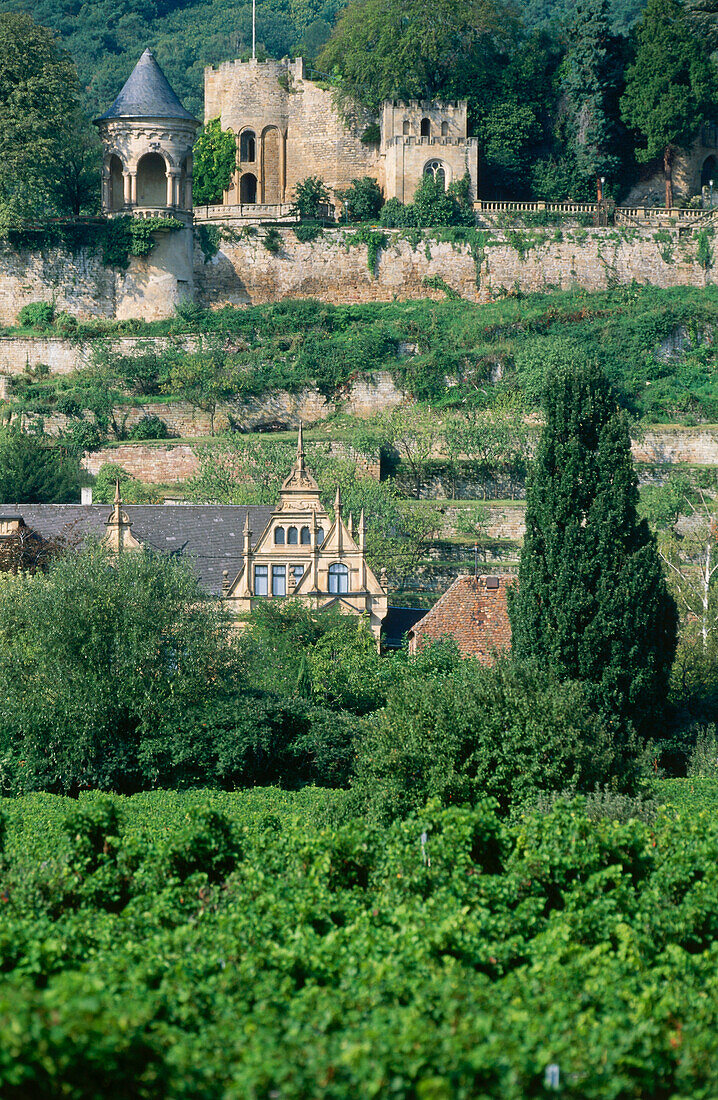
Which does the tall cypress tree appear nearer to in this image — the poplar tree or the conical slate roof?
the conical slate roof

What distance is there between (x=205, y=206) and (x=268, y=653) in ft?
130

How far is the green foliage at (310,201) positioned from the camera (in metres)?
74.1

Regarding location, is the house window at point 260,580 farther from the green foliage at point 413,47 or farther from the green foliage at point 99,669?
the green foliage at point 413,47

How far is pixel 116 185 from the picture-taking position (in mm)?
72188

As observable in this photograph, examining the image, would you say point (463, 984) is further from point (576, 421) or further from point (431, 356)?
point (431, 356)

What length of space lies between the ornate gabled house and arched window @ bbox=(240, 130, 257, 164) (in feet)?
117

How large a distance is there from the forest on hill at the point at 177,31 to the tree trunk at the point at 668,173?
3196cm

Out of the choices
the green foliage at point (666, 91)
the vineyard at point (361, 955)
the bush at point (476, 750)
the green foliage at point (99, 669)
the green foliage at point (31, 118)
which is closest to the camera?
the vineyard at point (361, 955)

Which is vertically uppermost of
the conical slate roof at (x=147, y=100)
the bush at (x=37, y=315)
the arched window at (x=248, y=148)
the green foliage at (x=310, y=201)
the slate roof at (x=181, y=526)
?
the conical slate roof at (x=147, y=100)

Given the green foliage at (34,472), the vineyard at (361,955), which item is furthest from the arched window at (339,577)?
the vineyard at (361,955)

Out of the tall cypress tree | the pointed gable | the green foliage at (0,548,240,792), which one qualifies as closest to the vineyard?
the green foliage at (0,548,240,792)

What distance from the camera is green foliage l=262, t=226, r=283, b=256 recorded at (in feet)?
240

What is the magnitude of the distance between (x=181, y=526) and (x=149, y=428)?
691 inches

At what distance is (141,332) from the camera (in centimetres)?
6919
